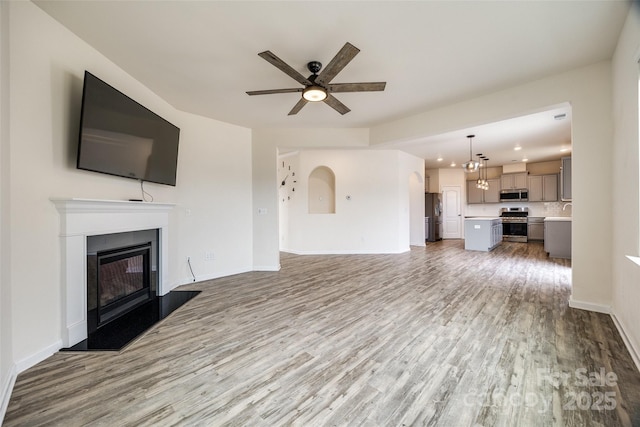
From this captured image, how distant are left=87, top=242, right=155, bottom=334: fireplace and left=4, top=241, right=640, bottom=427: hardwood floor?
555 millimetres

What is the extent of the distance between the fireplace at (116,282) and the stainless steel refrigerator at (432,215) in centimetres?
824

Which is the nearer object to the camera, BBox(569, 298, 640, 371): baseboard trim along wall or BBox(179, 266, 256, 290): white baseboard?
BBox(569, 298, 640, 371): baseboard trim along wall

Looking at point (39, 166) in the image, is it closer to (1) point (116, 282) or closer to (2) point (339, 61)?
(1) point (116, 282)

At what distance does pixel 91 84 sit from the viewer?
2.31 meters

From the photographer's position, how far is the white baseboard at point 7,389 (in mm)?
1538

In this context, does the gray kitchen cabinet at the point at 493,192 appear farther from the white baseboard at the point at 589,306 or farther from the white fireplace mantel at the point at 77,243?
the white fireplace mantel at the point at 77,243

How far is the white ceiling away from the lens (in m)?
2.08

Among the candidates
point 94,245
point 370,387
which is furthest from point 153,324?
point 370,387

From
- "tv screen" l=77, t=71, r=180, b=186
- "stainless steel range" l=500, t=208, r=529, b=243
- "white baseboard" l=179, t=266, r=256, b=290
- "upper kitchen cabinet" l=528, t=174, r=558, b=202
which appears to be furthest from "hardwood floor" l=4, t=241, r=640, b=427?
"upper kitchen cabinet" l=528, t=174, r=558, b=202

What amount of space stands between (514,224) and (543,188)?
141 cm

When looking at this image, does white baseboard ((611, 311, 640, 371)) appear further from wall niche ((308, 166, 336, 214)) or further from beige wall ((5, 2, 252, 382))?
wall niche ((308, 166, 336, 214))

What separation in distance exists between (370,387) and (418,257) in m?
4.96

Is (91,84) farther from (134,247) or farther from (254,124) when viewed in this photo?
(254,124)

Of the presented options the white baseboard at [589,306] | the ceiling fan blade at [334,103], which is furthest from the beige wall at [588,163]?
the ceiling fan blade at [334,103]
